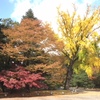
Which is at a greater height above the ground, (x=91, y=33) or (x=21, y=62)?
(x=91, y=33)

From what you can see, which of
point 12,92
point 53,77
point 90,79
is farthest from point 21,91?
point 90,79

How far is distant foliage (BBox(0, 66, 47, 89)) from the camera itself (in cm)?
2683

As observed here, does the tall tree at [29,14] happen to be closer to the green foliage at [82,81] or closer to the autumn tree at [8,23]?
the autumn tree at [8,23]

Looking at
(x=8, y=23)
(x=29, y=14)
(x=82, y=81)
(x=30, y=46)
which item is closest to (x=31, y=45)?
(x=30, y=46)

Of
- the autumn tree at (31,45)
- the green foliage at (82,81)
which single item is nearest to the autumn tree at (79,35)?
the autumn tree at (31,45)

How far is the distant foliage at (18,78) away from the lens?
88.0 feet

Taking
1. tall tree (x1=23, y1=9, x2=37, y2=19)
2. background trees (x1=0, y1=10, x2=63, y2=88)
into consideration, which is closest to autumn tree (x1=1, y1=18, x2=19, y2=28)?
background trees (x1=0, y1=10, x2=63, y2=88)

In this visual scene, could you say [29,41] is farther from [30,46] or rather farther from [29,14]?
[29,14]

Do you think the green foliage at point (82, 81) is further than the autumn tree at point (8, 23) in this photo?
Yes

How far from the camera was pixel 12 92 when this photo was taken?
2959 centimetres

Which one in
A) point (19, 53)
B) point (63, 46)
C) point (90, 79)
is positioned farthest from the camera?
point (90, 79)

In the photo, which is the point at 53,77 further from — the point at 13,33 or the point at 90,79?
the point at 90,79

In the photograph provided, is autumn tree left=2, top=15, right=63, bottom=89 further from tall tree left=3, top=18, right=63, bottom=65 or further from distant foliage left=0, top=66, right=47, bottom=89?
distant foliage left=0, top=66, right=47, bottom=89

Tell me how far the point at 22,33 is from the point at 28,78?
5.23m
